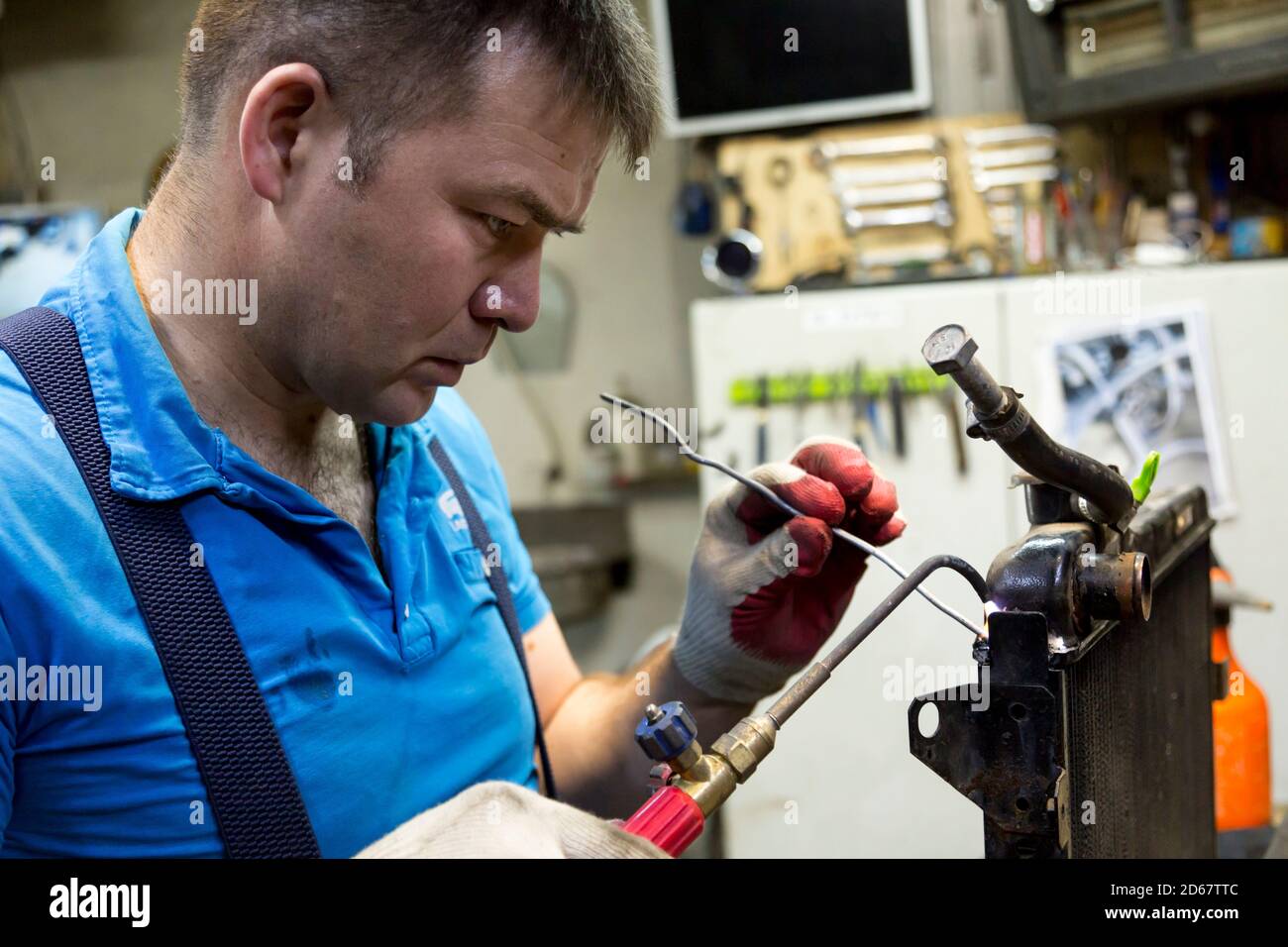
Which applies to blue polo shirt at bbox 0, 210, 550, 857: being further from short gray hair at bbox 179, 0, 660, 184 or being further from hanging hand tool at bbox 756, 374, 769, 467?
hanging hand tool at bbox 756, 374, 769, 467

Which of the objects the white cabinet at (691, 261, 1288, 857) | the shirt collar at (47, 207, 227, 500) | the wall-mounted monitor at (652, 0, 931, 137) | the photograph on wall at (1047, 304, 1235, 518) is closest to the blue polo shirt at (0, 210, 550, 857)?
the shirt collar at (47, 207, 227, 500)

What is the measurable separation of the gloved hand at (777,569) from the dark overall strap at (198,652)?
364 millimetres

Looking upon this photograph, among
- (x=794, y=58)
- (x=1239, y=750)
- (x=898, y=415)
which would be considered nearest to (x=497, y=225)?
(x=1239, y=750)

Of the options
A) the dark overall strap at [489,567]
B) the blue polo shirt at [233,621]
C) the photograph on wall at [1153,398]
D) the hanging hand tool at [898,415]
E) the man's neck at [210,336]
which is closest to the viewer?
the blue polo shirt at [233,621]

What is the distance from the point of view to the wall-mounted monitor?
7.68 feet

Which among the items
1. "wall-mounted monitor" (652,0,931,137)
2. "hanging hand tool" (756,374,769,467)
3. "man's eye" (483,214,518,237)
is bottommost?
"hanging hand tool" (756,374,769,467)

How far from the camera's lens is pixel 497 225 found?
0.79 meters

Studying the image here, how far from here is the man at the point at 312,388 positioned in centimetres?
73

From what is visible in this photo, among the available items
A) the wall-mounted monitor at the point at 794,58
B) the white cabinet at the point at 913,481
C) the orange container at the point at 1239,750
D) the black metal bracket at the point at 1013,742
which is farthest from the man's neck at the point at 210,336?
the wall-mounted monitor at the point at 794,58

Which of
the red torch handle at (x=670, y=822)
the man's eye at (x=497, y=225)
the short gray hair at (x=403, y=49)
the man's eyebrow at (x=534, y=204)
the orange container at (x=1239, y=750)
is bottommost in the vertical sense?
the orange container at (x=1239, y=750)

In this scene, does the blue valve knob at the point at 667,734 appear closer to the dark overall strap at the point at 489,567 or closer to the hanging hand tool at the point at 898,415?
the dark overall strap at the point at 489,567
